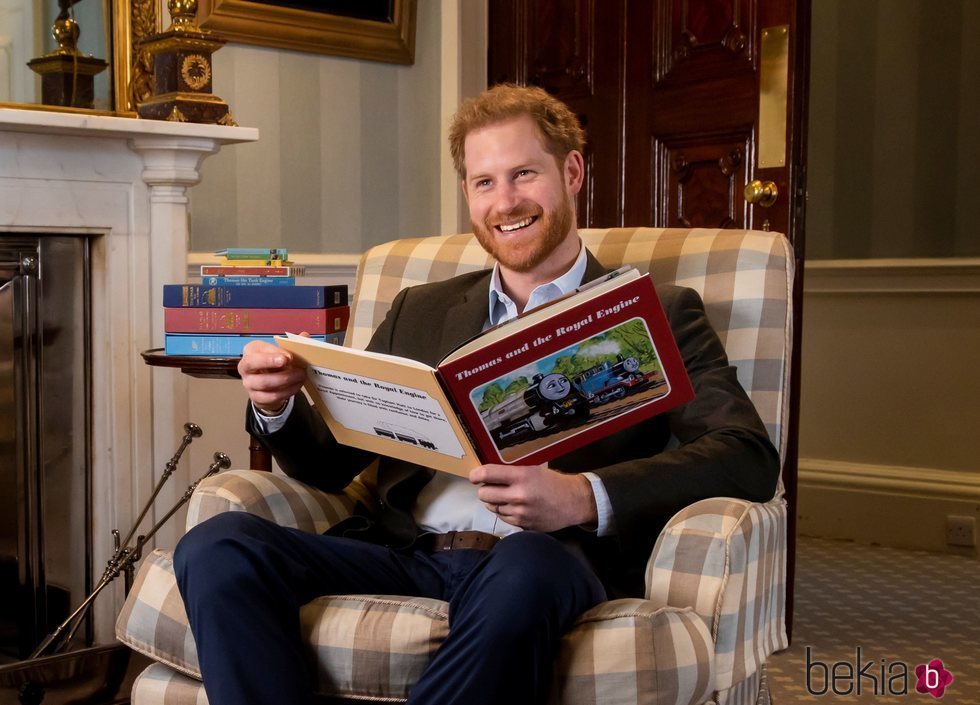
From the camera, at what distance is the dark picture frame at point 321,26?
124 inches

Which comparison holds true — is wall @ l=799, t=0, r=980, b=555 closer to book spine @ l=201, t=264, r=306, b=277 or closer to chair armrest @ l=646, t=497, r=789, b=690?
book spine @ l=201, t=264, r=306, b=277

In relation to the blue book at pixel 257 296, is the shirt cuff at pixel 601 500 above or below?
below

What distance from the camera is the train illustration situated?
1.44 meters

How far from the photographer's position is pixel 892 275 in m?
3.95

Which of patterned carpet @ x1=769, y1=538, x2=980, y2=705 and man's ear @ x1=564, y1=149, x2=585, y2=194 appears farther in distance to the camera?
patterned carpet @ x1=769, y1=538, x2=980, y2=705

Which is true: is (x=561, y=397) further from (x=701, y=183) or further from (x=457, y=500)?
(x=701, y=183)

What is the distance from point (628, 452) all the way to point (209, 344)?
1.00m

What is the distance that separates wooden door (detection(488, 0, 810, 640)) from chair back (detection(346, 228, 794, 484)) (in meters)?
0.75

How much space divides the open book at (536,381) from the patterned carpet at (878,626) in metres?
1.28

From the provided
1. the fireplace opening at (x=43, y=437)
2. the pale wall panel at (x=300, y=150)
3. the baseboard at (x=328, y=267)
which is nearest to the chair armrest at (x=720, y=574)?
the fireplace opening at (x=43, y=437)

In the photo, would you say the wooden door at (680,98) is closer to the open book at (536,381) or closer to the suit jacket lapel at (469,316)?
the suit jacket lapel at (469,316)

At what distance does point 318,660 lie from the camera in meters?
1.47

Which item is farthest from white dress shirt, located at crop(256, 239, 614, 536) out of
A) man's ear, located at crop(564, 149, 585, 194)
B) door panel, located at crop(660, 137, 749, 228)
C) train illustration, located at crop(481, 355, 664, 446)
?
door panel, located at crop(660, 137, 749, 228)

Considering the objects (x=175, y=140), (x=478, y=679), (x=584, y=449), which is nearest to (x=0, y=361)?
(x=175, y=140)
